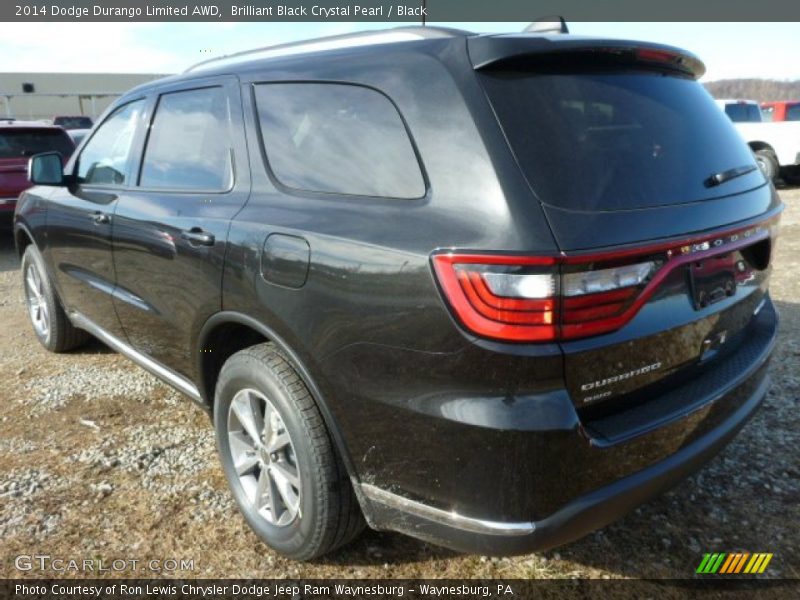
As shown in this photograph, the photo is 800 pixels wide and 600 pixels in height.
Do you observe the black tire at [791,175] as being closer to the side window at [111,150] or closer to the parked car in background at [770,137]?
the parked car in background at [770,137]

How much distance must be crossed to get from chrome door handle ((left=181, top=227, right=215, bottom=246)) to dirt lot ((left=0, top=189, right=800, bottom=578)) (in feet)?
3.78

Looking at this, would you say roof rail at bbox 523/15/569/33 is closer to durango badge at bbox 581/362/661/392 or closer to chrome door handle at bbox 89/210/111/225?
durango badge at bbox 581/362/661/392

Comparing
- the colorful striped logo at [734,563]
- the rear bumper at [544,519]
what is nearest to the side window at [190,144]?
the rear bumper at [544,519]

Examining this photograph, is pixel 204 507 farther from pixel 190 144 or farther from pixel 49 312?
pixel 49 312

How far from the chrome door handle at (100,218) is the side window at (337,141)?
50.6 inches

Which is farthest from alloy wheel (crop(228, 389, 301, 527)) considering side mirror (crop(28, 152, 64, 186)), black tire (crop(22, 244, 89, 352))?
black tire (crop(22, 244, 89, 352))

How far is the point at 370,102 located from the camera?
197cm

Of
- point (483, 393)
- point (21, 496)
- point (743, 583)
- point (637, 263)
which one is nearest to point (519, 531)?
point (483, 393)

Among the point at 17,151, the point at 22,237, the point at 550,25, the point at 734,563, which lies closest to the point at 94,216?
the point at 22,237

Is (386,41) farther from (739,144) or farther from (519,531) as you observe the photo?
(519,531)

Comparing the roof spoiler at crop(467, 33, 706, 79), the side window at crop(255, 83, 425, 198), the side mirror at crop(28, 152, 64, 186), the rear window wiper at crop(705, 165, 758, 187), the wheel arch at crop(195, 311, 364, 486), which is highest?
the roof spoiler at crop(467, 33, 706, 79)

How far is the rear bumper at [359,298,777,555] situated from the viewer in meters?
1.61

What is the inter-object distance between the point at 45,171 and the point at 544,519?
3487 mm

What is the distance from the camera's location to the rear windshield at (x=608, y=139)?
1674mm
